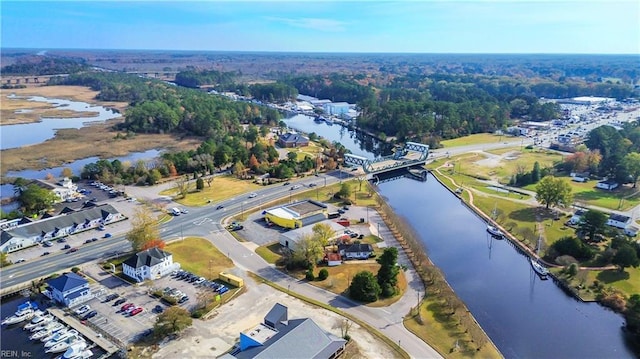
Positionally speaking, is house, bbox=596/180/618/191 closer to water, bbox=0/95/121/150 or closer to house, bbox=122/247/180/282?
house, bbox=122/247/180/282

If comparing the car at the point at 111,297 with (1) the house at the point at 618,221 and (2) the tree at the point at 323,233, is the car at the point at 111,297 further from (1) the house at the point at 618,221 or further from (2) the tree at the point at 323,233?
(1) the house at the point at 618,221

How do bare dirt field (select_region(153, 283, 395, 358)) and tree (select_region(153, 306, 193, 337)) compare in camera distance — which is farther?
tree (select_region(153, 306, 193, 337))

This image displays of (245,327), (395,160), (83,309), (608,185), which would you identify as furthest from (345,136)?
(83,309)

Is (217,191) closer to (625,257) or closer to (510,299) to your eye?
(510,299)

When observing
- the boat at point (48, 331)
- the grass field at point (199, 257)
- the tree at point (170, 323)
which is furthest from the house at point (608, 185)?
the boat at point (48, 331)

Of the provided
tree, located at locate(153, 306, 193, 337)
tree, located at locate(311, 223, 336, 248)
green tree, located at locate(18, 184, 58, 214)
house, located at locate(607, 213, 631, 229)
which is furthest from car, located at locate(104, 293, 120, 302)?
house, located at locate(607, 213, 631, 229)

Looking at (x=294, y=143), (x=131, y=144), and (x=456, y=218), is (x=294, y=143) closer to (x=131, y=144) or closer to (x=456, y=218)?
(x=131, y=144)

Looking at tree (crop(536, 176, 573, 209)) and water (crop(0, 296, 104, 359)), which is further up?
tree (crop(536, 176, 573, 209))
